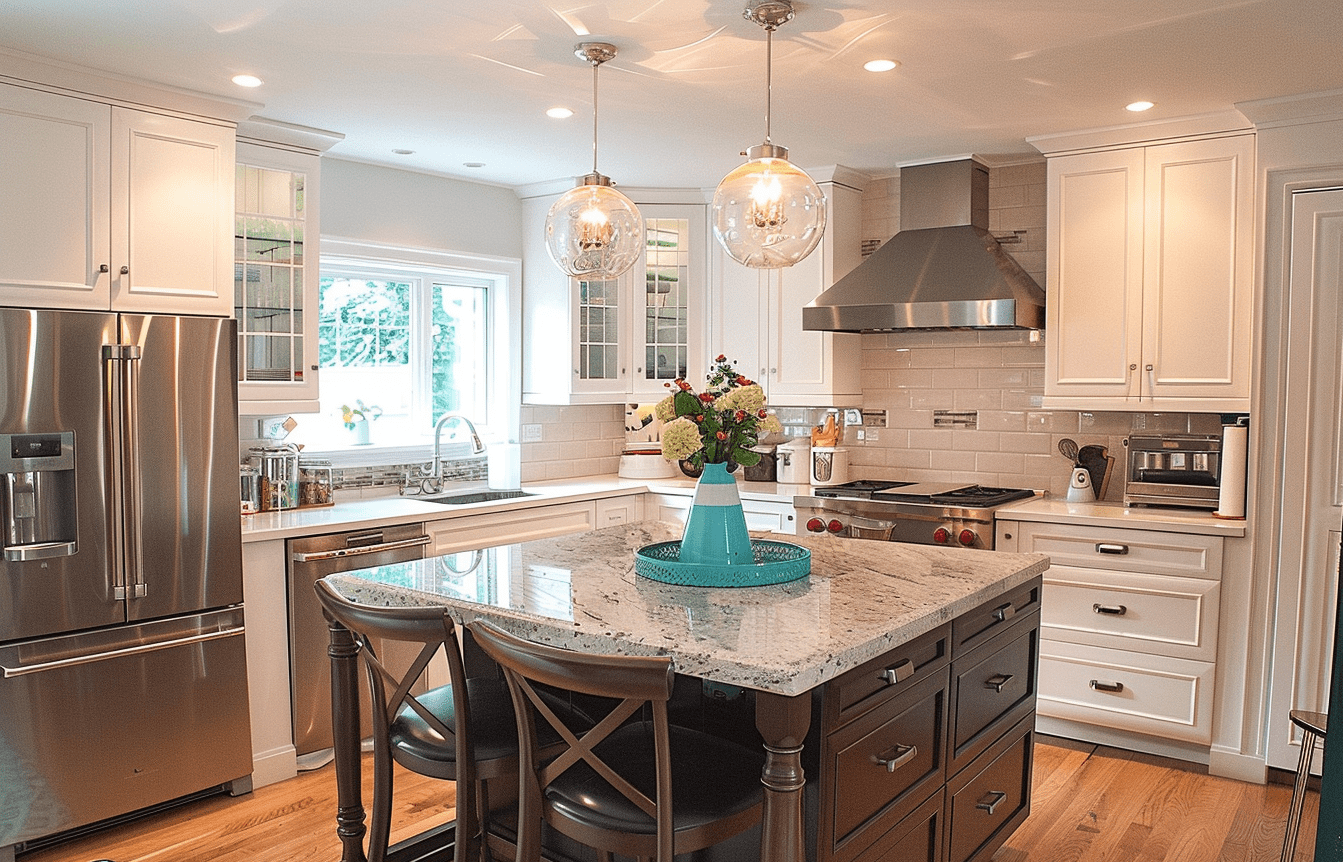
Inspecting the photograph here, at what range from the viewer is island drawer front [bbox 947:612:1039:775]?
2.64 m

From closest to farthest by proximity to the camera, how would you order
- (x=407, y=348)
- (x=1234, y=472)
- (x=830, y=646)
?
1. (x=830, y=646)
2. (x=1234, y=472)
3. (x=407, y=348)

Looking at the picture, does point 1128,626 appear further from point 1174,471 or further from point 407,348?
point 407,348

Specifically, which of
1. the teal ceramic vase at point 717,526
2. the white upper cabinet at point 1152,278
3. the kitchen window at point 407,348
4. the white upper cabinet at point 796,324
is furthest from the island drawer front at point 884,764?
the kitchen window at point 407,348

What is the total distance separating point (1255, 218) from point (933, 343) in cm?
160

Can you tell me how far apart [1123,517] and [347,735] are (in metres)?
2.91

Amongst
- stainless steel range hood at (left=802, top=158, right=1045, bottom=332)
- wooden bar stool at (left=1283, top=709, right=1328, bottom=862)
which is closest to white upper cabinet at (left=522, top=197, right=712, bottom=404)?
stainless steel range hood at (left=802, top=158, right=1045, bottom=332)

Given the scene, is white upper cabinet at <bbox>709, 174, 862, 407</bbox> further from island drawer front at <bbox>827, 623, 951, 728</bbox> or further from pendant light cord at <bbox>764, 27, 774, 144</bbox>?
island drawer front at <bbox>827, 623, 951, 728</bbox>

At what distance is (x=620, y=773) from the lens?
2084mm

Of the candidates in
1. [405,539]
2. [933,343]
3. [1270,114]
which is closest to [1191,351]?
[1270,114]

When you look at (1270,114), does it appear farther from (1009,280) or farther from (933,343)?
(933,343)

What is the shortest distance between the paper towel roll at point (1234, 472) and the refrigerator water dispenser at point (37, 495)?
396 cm

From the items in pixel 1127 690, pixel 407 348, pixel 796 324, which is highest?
pixel 796 324

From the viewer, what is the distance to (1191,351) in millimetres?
4055

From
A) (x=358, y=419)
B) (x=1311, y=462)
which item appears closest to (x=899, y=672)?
(x=1311, y=462)
